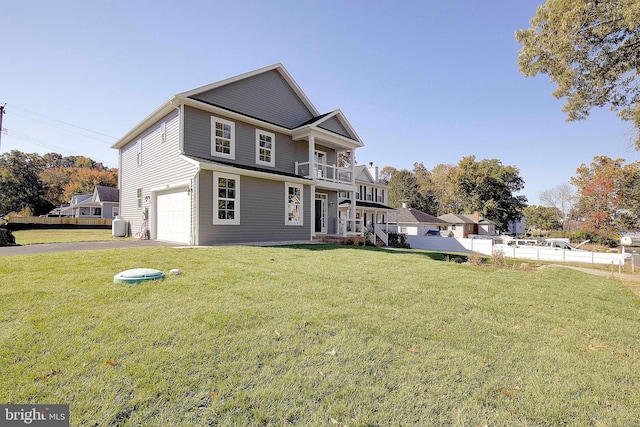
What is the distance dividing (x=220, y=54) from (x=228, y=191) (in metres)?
6.08

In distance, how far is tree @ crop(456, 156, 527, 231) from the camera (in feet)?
151

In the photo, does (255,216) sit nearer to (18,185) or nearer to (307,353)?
(307,353)

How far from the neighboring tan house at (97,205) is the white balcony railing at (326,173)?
23.8 meters

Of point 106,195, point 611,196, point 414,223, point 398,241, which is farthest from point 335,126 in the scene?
point 611,196

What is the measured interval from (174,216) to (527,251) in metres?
22.7

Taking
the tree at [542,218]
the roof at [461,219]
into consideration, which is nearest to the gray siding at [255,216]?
the roof at [461,219]

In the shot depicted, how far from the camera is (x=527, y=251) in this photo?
67.6 ft

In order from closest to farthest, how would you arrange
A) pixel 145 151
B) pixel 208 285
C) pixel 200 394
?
1. pixel 200 394
2. pixel 208 285
3. pixel 145 151

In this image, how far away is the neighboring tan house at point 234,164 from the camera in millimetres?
11406

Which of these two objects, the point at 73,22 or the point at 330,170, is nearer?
the point at 73,22

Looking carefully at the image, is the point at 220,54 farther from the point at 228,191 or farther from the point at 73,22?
the point at 228,191

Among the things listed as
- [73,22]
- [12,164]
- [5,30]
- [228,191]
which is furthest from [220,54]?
[12,164]

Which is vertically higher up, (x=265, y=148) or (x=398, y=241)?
(x=265, y=148)

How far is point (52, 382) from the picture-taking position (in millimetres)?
2316
